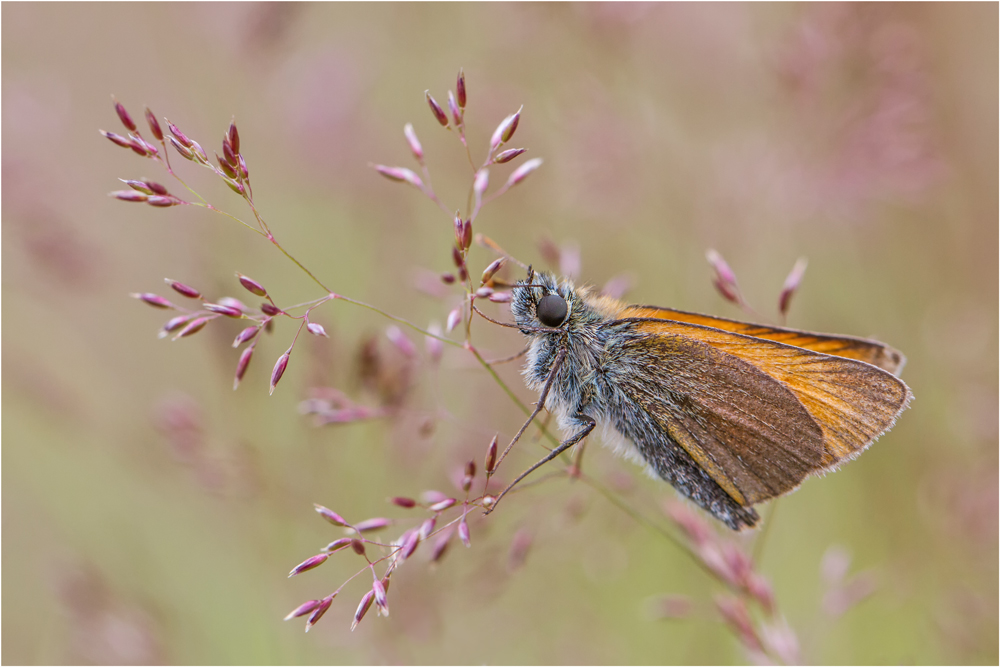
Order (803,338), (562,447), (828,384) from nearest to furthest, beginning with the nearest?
(562,447), (828,384), (803,338)

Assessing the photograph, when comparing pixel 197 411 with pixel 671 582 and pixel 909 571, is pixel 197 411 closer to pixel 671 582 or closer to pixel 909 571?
pixel 671 582

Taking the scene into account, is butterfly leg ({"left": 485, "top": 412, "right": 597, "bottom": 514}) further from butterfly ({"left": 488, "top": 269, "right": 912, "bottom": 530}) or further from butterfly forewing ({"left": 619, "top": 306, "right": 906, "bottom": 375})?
butterfly forewing ({"left": 619, "top": 306, "right": 906, "bottom": 375})

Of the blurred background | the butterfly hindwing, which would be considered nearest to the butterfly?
the butterfly hindwing

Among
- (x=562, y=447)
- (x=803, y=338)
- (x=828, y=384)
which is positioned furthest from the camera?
(x=803, y=338)

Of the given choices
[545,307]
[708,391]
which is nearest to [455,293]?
[545,307]

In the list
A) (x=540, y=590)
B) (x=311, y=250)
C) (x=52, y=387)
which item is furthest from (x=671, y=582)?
(x=52, y=387)

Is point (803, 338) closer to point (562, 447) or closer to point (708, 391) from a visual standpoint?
point (708, 391)

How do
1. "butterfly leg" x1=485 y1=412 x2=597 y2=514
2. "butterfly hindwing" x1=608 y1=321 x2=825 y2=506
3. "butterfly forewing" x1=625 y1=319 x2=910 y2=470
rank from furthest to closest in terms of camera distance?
"butterfly hindwing" x1=608 y1=321 x2=825 y2=506
"butterfly forewing" x1=625 y1=319 x2=910 y2=470
"butterfly leg" x1=485 y1=412 x2=597 y2=514
